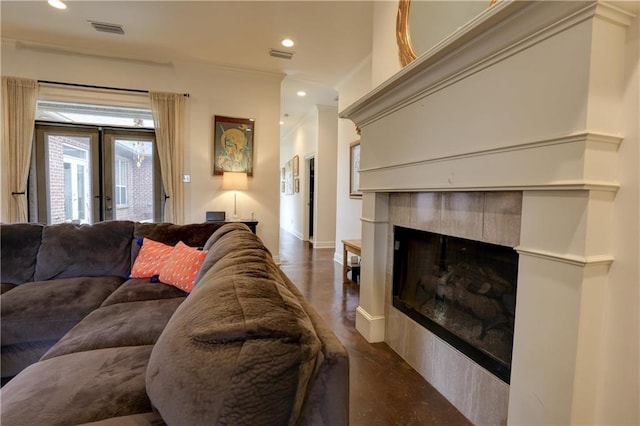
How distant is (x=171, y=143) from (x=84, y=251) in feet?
7.30

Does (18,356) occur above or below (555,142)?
below

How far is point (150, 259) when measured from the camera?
2240 millimetres

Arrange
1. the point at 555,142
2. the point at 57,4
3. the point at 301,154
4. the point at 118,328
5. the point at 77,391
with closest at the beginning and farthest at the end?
the point at 77,391 → the point at 555,142 → the point at 118,328 → the point at 57,4 → the point at 301,154

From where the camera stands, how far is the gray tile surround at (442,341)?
1.31 metres

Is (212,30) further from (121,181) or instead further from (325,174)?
(325,174)

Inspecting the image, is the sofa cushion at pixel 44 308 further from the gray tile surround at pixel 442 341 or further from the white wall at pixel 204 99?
the white wall at pixel 204 99

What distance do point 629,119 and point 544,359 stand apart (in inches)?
32.7

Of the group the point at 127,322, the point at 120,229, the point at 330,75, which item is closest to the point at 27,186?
the point at 120,229

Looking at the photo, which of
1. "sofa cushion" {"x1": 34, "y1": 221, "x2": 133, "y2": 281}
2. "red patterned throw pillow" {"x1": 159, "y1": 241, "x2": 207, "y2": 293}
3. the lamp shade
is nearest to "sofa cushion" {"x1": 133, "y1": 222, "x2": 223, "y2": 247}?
"sofa cushion" {"x1": 34, "y1": 221, "x2": 133, "y2": 281}

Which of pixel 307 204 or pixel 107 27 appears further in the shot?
pixel 307 204

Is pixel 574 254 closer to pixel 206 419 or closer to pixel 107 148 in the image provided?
pixel 206 419

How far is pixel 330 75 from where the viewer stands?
4.41 metres

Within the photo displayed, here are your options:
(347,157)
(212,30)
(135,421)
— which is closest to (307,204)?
(347,157)

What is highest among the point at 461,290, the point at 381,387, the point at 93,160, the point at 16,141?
the point at 16,141
